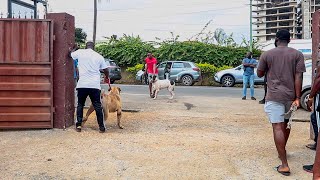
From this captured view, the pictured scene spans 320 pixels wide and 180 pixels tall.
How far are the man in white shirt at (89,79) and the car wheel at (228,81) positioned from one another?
17.2 meters

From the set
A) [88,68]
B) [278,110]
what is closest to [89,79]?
[88,68]

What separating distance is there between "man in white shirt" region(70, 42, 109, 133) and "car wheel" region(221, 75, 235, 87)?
17.2m

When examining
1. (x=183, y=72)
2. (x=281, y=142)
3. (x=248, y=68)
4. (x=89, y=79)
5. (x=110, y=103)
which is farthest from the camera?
(x=183, y=72)

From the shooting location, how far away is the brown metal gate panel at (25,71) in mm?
7492

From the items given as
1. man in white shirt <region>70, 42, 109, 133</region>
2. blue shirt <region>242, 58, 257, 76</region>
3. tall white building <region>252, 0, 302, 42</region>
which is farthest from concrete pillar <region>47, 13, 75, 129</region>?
tall white building <region>252, 0, 302, 42</region>

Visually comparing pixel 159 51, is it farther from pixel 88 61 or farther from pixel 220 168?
pixel 220 168

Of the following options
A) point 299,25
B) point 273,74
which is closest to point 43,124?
point 273,74

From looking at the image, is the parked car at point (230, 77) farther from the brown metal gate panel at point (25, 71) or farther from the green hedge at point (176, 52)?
the brown metal gate panel at point (25, 71)

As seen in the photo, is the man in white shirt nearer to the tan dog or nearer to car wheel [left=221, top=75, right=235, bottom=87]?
the tan dog

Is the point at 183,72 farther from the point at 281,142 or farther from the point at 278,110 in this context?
the point at 281,142

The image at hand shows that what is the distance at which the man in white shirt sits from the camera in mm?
7402

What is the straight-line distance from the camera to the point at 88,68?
7.42 metres

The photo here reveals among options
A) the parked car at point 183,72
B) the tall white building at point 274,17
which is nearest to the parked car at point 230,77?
the parked car at point 183,72

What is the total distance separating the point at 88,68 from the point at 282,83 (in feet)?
11.8
